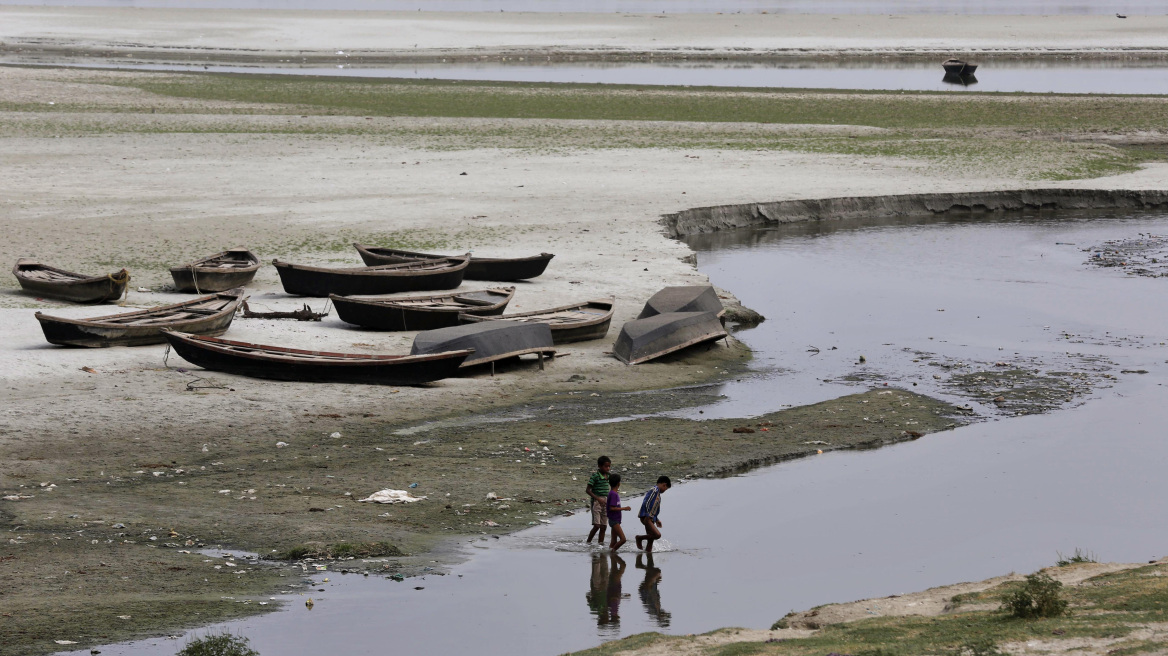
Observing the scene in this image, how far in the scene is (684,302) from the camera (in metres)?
23.6

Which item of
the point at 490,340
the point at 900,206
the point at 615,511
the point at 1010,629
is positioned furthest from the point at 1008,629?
the point at 900,206

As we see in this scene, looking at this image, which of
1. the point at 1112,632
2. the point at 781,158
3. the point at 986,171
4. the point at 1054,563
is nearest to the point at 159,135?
the point at 781,158

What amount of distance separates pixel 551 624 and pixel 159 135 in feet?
134

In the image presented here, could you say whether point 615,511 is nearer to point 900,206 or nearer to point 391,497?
point 391,497

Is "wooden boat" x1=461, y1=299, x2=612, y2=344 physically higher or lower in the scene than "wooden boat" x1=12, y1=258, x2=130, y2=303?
lower

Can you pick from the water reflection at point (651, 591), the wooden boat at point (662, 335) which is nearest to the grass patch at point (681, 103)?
the wooden boat at point (662, 335)

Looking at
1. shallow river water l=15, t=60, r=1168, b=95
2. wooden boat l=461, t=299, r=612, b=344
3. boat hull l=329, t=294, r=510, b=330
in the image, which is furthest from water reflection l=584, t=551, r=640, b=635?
shallow river water l=15, t=60, r=1168, b=95

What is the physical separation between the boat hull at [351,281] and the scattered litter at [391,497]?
10.5 m

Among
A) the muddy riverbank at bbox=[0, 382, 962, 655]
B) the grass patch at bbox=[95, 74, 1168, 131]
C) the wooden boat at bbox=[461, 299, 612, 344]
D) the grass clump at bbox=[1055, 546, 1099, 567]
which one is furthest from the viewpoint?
the grass patch at bbox=[95, 74, 1168, 131]

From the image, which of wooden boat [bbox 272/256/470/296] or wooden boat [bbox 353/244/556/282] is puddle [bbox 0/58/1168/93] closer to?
wooden boat [bbox 353/244/556/282]

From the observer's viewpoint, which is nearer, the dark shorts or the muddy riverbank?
the muddy riverbank

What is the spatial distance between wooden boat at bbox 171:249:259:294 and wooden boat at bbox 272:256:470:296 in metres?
0.86

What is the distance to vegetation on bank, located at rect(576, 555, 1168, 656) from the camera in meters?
9.42

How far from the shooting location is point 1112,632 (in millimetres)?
9445
